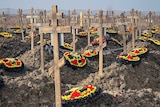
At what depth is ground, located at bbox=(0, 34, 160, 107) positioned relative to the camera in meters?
10.4

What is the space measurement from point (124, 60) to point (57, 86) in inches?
297

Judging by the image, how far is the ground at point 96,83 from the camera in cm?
1042

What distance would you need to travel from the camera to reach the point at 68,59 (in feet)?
52.5

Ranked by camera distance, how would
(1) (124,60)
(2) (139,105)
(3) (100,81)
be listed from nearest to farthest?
(2) (139,105), (3) (100,81), (1) (124,60)

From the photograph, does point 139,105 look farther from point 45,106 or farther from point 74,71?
point 74,71

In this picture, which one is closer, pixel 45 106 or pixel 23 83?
pixel 45 106

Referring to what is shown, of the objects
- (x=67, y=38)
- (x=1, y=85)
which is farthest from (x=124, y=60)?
(x=67, y=38)

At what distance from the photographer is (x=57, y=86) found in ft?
28.0

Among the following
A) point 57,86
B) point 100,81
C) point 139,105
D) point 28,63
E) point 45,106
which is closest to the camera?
point 57,86

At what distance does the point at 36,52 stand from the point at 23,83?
806 cm

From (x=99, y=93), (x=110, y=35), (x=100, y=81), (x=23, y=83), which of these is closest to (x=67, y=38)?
(x=110, y=35)

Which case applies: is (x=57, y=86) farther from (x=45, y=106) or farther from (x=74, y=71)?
(x=74, y=71)

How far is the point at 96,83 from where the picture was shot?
44.7ft

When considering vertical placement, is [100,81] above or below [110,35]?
below
